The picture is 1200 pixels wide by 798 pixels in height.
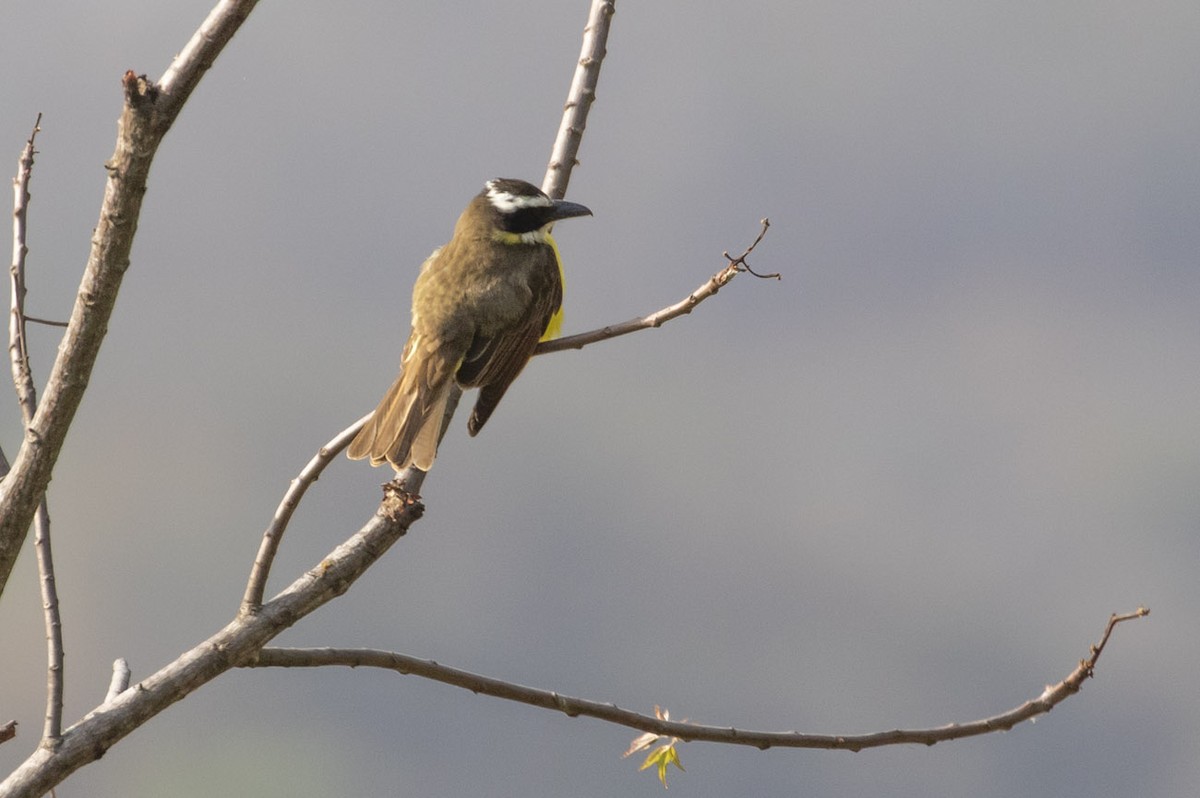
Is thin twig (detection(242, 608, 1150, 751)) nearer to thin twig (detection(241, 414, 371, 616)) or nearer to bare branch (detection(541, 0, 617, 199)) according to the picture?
thin twig (detection(241, 414, 371, 616))

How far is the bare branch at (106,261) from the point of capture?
2346mm

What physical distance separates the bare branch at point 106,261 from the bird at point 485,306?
2.29 m

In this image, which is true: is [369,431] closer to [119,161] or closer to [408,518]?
[408,518]

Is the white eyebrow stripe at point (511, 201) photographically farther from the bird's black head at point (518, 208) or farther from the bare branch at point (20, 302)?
the bare branch at point (20, 302)

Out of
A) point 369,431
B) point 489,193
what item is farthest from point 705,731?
point 489,193

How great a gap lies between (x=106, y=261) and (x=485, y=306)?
3.17 m

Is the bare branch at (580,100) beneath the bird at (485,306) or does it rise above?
above

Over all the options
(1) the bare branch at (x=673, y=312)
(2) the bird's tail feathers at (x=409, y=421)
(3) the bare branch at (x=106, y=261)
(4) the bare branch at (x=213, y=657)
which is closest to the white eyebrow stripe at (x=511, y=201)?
(2) the bird's tail feathers at (x=409, y=421)

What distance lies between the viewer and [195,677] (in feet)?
9.13

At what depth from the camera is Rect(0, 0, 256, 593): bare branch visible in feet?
7.70

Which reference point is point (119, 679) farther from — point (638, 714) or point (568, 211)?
point (568, 211)

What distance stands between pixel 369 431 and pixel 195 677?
6.51ft

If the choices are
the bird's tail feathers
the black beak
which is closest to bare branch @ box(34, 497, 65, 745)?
the bird's tail feathers

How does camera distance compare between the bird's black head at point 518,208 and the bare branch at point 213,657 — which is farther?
the bird's black head at point 518,208
